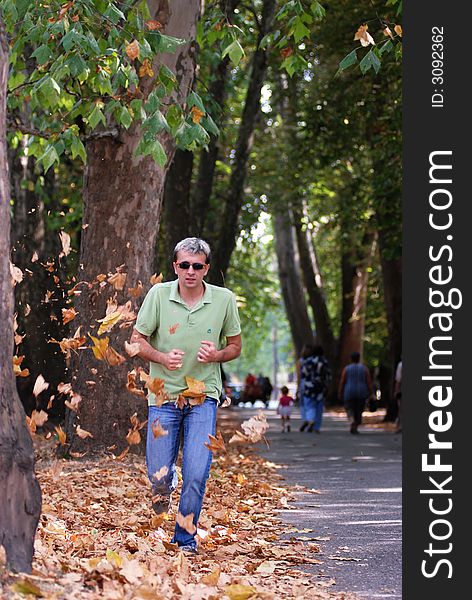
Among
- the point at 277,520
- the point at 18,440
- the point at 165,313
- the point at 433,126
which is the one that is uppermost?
the point at 433,126

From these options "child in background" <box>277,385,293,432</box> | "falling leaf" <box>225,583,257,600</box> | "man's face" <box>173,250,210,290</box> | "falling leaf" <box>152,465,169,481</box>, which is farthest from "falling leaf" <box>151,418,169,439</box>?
"child in background" <box>277,385,293,432</box>

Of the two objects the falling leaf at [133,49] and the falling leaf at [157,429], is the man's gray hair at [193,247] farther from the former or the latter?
the falling leaf at [133,49]

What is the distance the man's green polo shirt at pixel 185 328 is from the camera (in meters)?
7.41

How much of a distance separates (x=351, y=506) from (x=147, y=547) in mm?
4153

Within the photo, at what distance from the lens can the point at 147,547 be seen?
722 cm

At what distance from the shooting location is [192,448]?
741 cm

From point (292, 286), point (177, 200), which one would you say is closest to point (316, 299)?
point (292, 286)

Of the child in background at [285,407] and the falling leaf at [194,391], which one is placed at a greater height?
the child in background at [285,407]

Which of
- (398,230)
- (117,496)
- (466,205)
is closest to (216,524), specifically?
(117,496)

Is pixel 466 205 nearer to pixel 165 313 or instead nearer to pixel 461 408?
pixel 461 408

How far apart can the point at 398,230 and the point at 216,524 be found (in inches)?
614

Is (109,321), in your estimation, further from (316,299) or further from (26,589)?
(316,299)

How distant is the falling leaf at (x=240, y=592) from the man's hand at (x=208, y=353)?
1.54 m

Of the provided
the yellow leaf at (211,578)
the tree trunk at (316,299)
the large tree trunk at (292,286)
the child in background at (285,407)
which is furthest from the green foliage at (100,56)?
the large tree trunk at (292,286)
